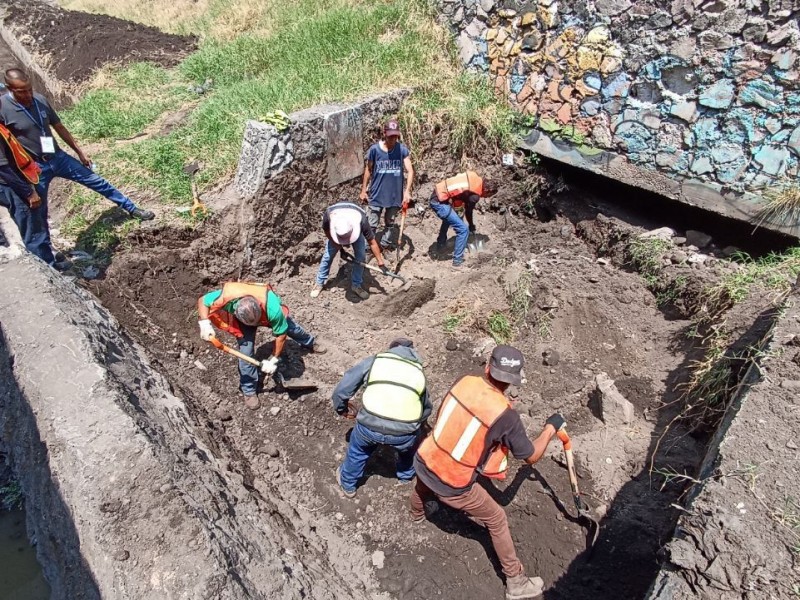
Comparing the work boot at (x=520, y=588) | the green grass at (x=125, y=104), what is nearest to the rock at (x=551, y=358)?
the work boot at (x=520, y=588)

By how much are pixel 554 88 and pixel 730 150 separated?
82.6 inches

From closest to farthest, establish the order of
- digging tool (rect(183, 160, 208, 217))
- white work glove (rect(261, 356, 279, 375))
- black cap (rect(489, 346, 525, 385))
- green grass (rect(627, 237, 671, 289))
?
1. black cap (rect(489, 346, 525, 385))
2. white work glove (rect(261, 356, 279, 375))
3. digging tool (rect(183, 160, 208, 217))
4. green grass (rect(627, 237, 671, 289))

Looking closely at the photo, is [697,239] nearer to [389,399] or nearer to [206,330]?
[389,399]

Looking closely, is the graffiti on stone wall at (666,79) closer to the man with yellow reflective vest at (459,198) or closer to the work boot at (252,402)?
the man with yellow reflective vest at (459,198)

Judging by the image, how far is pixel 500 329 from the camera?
205 inches

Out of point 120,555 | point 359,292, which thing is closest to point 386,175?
point 359,292

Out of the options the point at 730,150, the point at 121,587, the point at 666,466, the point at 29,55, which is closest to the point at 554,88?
the point at 730,150

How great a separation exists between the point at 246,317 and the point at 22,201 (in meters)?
2.35

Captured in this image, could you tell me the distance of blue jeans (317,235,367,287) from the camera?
5.49 meters

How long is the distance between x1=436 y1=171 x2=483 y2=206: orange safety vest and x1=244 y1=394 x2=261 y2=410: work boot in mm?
2980

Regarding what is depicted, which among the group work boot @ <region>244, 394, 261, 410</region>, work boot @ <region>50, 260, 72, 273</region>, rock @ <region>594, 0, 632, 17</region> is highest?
rock @ <region>594, 0, 632, 17</region>

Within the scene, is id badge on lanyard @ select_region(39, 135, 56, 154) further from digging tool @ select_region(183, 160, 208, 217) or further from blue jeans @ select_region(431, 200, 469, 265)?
blue jeans @ select_region(431, 200, 469, 265)

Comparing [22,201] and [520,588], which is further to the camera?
[22,201]

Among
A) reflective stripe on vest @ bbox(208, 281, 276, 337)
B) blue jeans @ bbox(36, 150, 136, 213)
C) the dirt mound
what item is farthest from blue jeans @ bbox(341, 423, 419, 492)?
the dirt mound
